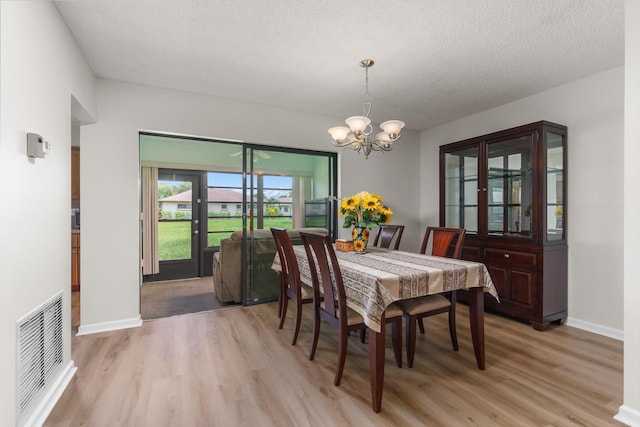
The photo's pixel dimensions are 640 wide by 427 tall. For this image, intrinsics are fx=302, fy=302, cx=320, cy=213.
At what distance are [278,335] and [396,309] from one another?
1307 millimetres

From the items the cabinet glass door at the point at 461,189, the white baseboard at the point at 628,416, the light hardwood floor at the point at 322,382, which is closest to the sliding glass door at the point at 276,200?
the light hardwood floor at the point at 322,382

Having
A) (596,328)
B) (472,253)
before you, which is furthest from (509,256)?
(596,328)

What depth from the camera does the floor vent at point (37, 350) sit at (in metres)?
1.53

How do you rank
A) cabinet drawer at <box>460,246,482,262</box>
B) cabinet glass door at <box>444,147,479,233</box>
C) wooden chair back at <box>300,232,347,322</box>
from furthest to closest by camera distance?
cabinet glass door at <box>444,147,479,233</box> < cabinet drawer at <box>460,246,482,262</box> < wooden chair back at <box>300,232,347,322</box>

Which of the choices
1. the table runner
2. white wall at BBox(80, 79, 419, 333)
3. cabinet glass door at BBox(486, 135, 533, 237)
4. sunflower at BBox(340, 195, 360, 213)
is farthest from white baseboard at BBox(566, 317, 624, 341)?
white wall at BBox(80, 79, 419, 333)

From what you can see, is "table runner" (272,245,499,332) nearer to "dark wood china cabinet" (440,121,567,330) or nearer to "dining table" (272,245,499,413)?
"dining table" (272,245,499,413)

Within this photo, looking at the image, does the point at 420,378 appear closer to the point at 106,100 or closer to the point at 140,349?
the point at 140,349

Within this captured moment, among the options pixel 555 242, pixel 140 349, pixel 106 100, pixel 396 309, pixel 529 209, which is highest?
pixel 106 100

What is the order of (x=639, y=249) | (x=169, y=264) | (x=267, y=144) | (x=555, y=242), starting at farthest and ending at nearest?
(x=169, y=264) → (x=267, y=144) → (x=555, y=242) → (x=639, y=249)

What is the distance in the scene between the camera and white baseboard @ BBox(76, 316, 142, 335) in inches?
112

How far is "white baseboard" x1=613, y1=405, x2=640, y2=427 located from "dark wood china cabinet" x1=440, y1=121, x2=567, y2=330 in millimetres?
1328

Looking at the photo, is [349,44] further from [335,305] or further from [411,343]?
[411,343]

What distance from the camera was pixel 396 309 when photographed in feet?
6.57

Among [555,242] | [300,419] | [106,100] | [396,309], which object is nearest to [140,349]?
[300,419]
